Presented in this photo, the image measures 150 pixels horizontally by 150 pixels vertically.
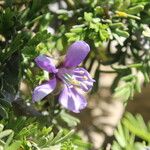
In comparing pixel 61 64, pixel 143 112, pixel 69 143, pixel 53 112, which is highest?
pixel 61 64

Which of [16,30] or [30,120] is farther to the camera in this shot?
[16,30]

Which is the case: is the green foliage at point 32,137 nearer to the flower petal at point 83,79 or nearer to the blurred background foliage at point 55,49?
the blurred background foliage at point 55,49

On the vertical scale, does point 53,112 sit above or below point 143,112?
above

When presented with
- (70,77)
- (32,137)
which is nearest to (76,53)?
(70,77)

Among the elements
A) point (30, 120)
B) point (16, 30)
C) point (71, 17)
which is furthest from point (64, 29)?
point (30, 120)

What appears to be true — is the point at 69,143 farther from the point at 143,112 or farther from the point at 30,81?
the point at 143,112

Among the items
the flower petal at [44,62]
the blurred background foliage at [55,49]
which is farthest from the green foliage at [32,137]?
the flower petal at [44,62]

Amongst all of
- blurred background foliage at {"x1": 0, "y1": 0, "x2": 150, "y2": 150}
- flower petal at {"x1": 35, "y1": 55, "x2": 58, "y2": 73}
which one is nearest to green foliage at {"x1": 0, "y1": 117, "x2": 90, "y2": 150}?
blurred background foliage at {"x1": 0, "y1": 0, "x2": 150, "y2": 150}
